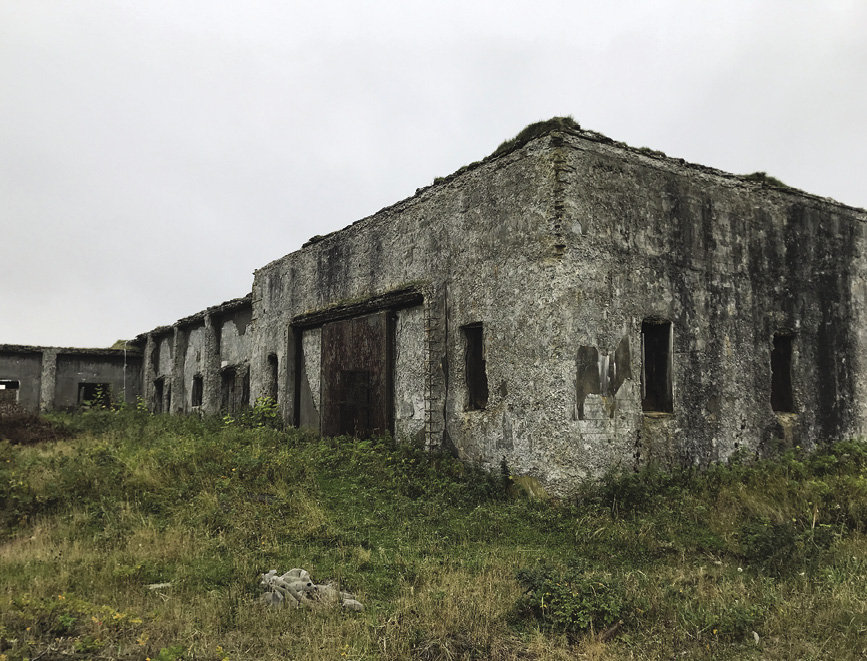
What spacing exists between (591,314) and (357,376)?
4.67m

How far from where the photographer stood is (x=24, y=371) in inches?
902

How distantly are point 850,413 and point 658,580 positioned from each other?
7237mm

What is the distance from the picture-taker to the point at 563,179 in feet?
27.3

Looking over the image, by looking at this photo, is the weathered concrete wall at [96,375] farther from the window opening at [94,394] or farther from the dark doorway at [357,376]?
the dark doorway at [357,376]

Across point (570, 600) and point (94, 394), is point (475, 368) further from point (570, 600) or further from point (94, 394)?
point (94, 394)

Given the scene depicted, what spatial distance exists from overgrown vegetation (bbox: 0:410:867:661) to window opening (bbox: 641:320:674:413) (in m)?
1.03

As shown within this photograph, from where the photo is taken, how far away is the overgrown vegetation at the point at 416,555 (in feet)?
14.4

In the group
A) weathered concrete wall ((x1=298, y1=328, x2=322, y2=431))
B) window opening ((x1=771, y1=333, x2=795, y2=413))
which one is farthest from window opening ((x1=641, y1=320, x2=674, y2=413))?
weathered concrete wall ((x1=298, y1=328, x2=322, y2=431))

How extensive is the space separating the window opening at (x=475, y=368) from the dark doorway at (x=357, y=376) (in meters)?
1.77

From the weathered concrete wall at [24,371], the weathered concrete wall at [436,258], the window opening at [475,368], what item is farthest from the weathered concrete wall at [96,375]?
the window opening at [475,368]

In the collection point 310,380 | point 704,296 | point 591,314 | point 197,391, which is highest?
point 704,296

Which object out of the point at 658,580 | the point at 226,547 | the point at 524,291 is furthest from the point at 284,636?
the point at 524,291

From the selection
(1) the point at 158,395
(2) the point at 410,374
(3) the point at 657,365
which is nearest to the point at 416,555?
(2) the point at 410,374

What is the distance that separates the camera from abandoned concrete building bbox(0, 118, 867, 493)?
830cm
